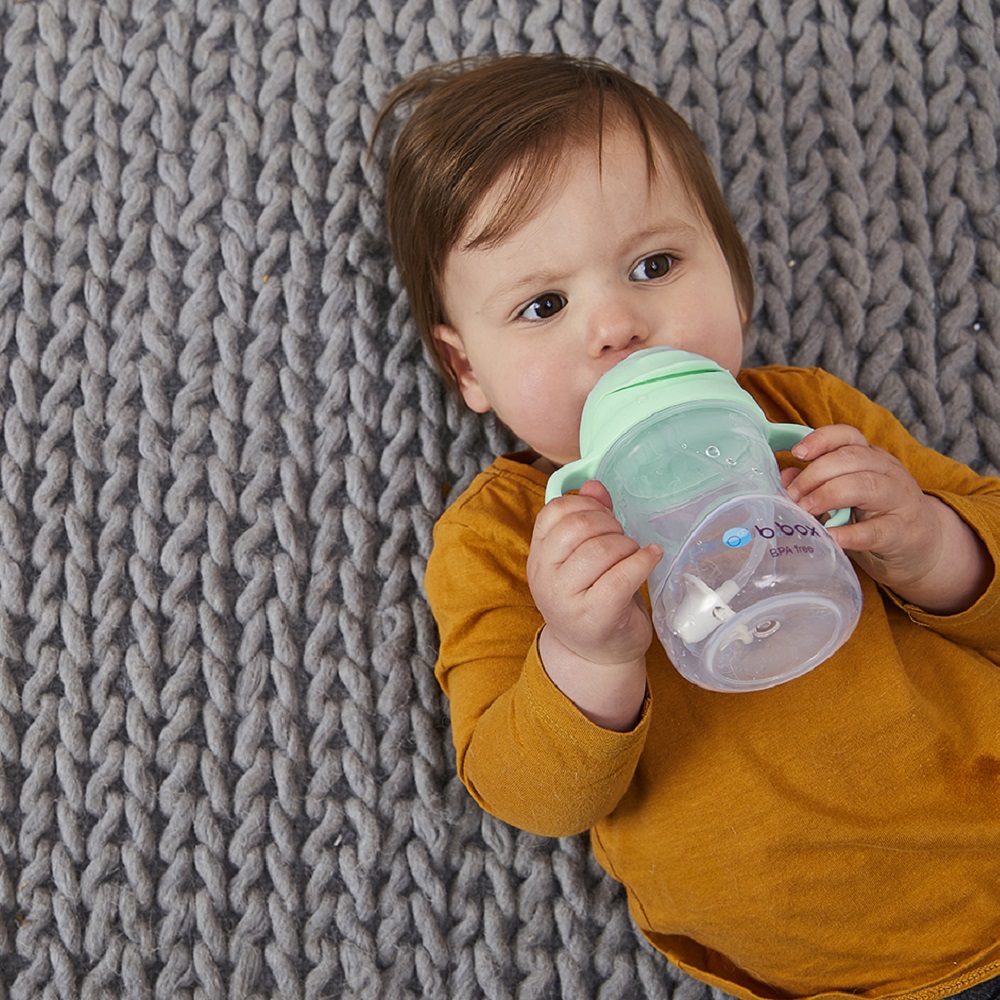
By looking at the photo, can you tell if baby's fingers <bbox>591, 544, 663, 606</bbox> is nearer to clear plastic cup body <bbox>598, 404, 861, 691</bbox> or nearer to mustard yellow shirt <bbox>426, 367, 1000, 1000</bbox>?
clear plastic cup body <bbox>598, 404, 861, 691</bbox>

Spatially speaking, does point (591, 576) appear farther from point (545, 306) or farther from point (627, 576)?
point (545, 306)

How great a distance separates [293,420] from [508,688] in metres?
0.37

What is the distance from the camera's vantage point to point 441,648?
101 cm

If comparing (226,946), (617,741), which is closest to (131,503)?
(226,946)

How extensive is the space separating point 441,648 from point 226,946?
349 mm

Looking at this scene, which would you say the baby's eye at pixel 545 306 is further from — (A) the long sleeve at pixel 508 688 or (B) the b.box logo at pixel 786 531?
(B) the b.box logo at pixel 786 531

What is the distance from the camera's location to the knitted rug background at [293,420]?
1042 millimetres

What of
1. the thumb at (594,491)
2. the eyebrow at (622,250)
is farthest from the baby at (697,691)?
the thumb at (594,491)

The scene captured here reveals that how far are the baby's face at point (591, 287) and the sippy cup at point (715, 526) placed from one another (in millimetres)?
88

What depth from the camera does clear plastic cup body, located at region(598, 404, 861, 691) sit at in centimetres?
72

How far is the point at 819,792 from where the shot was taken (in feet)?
2.98

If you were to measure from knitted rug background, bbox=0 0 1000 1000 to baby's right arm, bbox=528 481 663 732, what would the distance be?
0.29 metres

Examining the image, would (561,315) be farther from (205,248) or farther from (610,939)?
(610,939)

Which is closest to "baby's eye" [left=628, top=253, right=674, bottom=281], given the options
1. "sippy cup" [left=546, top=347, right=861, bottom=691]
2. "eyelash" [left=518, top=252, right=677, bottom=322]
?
"eyelash" [left=518, top=252, right=677, bottom=322]
